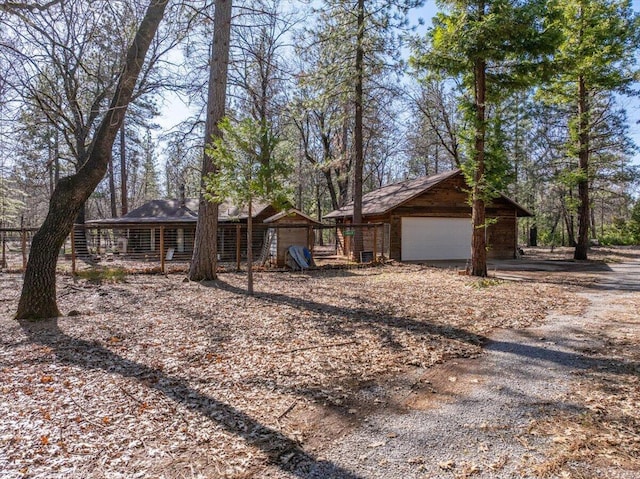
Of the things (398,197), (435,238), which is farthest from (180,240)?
(435,238)

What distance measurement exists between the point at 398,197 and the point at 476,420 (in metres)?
15.7

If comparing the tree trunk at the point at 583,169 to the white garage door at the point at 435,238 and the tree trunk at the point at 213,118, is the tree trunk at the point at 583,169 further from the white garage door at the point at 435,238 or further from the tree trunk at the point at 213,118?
the tree trunk at the point at 213,118

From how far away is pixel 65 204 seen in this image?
637 centimetres

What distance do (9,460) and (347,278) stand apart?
375 inches

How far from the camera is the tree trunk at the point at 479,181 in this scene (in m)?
11.3

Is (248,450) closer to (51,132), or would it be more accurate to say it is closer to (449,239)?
(449,239)

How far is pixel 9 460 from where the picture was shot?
2.54m

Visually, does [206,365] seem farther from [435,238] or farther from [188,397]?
[435,238]

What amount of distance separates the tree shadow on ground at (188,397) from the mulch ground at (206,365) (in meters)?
0.01

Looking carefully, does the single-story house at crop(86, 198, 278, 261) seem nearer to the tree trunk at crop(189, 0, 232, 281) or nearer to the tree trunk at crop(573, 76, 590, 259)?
the tree trunk at crop(189, 0, 232, 281)

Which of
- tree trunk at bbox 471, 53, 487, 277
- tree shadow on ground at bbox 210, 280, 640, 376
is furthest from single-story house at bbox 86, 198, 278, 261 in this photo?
tree shadow on ground at bbox 210, 280, 640, 376

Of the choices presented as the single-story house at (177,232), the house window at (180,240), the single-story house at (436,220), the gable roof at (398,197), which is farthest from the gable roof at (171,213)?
the single-story house at (436,220)

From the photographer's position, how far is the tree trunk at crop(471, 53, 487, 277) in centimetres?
1127

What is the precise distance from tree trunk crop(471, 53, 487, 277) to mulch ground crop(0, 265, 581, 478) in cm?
283
